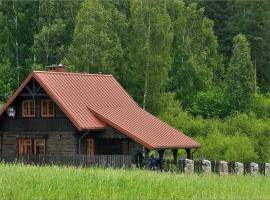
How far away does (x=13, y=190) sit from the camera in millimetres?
22875

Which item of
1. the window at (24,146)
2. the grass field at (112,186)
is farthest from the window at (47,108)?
the grass field at (112,186)

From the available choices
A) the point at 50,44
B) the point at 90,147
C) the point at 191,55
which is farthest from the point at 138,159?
the point at 191,55

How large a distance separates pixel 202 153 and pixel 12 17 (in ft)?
79.1

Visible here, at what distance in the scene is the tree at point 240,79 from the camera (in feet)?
210

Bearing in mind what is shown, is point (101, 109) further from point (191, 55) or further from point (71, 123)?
point (191, 55)

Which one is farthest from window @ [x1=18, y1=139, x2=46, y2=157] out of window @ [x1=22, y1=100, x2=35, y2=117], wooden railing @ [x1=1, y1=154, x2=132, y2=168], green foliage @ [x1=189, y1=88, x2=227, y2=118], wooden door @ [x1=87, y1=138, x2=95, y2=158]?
green foliage @ [x1=189, y1=88, x2=227, y2=118]

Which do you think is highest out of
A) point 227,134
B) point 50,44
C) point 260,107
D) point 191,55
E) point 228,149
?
point 50,44

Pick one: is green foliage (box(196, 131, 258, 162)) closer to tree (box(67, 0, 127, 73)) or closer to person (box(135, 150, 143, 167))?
person (box(135, 150, 143, 167))

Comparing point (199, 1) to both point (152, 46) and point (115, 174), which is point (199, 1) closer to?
point (152, 46)

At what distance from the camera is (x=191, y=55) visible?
68.9 meters

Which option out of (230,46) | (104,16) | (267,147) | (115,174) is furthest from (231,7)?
(115,174)

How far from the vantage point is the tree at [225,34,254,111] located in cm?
6406

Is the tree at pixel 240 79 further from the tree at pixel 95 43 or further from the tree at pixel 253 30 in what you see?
the tree at pixel 253 30

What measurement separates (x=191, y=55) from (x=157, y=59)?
10432 mm
